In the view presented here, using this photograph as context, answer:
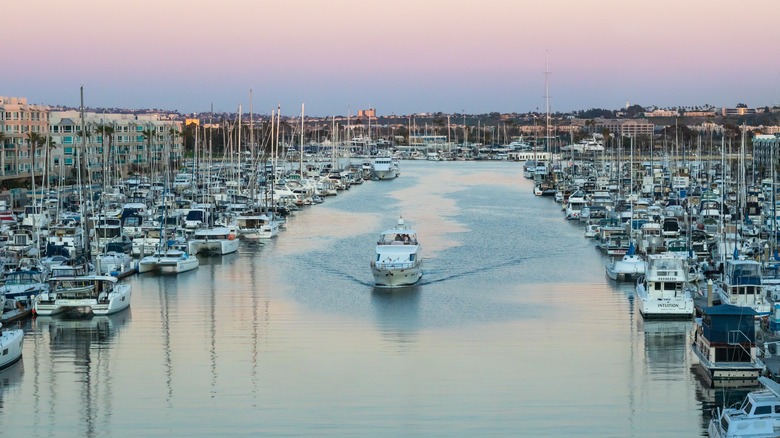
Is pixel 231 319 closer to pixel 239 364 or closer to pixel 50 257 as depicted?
pixel 239 364

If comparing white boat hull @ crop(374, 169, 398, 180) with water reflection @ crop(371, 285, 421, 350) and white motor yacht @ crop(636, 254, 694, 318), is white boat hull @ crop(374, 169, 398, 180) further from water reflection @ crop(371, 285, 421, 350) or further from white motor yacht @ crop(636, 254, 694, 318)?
white motor yacht @ crop(636, 254, 694, 318)

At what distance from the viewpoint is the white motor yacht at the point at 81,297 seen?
22.8 metres

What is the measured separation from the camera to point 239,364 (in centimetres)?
1914

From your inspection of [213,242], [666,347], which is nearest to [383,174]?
[213,242]

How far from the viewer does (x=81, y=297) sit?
2302cm

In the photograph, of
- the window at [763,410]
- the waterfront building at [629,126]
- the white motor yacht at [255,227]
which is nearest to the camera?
the window at [763,410]

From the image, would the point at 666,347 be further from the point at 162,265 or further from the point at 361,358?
the point at 162,265

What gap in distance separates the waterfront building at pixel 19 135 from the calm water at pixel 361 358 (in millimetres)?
27341

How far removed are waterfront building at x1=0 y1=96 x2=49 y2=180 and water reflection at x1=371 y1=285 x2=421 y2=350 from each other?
3266cm

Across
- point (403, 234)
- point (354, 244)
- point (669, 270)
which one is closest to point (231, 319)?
point (403, 234)

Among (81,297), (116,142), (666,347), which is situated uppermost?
(116,142)

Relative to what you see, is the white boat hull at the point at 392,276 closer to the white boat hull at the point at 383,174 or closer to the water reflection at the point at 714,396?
the water reflection at the point at 714,396

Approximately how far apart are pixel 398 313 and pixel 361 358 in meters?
4.24

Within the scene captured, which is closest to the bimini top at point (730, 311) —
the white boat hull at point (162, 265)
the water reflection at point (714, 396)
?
the water reflection at point (714, 396)
